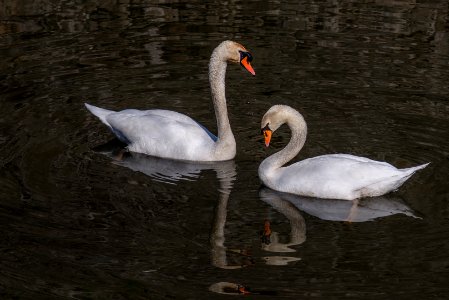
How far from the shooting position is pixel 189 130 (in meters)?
10.6

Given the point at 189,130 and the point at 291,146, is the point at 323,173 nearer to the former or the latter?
the point at 291,146

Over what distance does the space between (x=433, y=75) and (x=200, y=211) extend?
4.72 m

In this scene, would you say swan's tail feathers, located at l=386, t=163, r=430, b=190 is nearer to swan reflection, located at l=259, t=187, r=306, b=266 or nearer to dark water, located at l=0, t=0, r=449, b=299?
dark water, located at l=0, t=0, r=449, b=299

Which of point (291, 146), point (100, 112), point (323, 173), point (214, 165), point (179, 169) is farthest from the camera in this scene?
point (100, 112)

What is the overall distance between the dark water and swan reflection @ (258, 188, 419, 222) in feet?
0.08

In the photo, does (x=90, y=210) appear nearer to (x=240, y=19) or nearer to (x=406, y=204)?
(x=406, y=204)

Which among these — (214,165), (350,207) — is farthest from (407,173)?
(214,165)

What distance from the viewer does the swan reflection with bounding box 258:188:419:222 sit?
353 inches

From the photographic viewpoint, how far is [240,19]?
49.6 ft

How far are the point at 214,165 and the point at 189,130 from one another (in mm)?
510

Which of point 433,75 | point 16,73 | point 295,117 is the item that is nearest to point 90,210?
point 295,117

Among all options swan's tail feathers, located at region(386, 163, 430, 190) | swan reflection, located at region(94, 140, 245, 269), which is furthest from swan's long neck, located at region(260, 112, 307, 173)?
swan's tail feathers, located at region(386, 163, 430, 190)

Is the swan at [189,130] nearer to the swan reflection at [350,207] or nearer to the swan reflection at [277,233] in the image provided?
the swan reflection at [277,233]

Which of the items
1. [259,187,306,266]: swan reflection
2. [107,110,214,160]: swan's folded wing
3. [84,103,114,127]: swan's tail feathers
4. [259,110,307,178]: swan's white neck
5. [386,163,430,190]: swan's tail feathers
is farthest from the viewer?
[84,103,114,127]: swan's tail feathers
